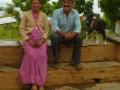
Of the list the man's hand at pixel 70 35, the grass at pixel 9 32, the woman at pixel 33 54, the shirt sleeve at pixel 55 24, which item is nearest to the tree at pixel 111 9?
the grass at pixel 9 32

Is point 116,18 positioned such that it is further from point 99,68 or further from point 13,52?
point 13,52

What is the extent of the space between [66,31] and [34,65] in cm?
88

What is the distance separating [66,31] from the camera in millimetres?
7242

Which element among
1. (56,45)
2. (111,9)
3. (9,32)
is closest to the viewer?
(56,45)

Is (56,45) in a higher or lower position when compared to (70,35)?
lower

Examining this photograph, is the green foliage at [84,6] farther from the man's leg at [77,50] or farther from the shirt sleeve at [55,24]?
the man's leg at [77,50]

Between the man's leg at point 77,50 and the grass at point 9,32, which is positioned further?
the grass at point 9,32

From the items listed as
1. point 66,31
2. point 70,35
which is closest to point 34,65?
point 70,35

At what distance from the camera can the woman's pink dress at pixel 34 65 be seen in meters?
6.73

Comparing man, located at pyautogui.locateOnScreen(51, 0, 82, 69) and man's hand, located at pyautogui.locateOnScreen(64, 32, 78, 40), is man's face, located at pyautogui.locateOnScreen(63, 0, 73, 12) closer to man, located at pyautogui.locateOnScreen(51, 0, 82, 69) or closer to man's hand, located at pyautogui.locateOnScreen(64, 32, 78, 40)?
man, located at pyautogui.locateOnScreen(51, 0, 82, 69)

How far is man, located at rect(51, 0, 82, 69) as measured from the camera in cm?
702

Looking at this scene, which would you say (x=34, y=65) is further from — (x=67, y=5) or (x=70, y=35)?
(x=67, y=5)

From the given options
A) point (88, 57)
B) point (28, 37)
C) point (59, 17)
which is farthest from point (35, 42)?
point (88, 57)

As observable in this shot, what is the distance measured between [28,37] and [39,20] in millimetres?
366
